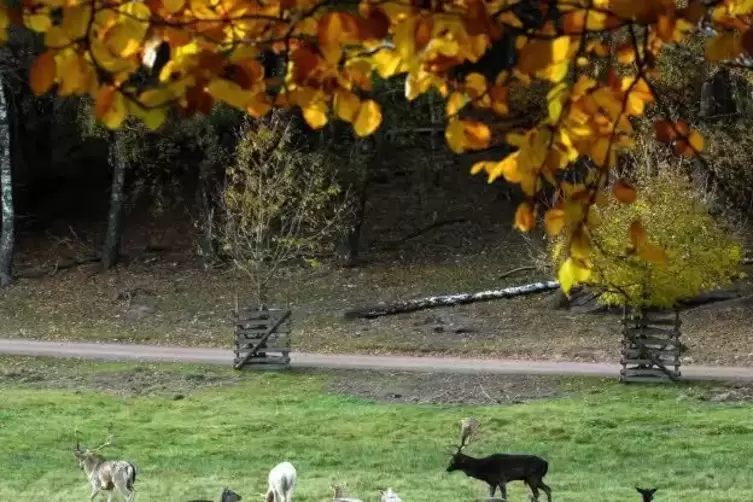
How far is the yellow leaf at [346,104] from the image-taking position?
11.4 ft

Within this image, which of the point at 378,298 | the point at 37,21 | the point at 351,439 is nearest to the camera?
the point at 37,21

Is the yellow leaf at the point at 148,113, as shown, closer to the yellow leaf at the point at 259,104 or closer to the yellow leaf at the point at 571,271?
the yellow leaf at the point at 259,104

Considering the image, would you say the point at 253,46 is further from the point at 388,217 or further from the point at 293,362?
the point at 388,217

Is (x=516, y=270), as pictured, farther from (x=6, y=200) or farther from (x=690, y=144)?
(x=690, y=144)

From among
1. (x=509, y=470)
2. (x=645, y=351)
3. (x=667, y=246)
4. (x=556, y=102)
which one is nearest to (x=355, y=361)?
(x=645, y=351)

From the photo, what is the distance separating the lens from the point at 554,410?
18312 millimetres

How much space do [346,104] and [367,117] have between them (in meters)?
0.09

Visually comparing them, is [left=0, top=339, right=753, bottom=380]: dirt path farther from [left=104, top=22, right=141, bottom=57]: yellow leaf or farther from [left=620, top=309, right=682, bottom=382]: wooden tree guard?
[left=104, top=22, right=141, bottom=57]: yellow leaf

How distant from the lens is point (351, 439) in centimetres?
1688

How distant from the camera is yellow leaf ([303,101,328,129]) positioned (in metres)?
3.48

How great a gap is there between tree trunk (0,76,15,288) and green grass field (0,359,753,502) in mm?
12410

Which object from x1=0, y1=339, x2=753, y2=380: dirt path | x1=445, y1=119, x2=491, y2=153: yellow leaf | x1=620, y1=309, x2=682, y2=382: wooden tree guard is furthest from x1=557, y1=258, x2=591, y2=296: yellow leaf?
x1=0, y1=339, x2=753, y2=380: dirt path

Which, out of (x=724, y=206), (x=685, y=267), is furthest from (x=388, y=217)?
(x=685, y=267)

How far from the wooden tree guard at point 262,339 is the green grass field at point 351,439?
3.38 ft
